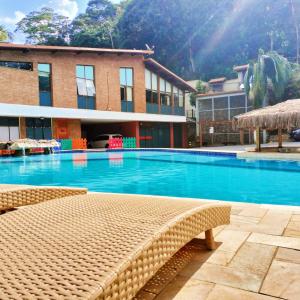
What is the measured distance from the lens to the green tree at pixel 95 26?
38.6 metres

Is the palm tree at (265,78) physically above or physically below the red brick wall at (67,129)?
above

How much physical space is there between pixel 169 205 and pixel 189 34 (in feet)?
132

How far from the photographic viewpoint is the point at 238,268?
214cm

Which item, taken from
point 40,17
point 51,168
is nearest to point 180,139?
point 51,168

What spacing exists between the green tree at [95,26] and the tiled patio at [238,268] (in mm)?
38826

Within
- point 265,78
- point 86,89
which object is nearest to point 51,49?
point 86,89

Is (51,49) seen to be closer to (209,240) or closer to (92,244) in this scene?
(209,240)

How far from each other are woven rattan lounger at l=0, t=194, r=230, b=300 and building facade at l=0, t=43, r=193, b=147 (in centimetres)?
1729

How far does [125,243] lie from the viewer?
5.01 ft

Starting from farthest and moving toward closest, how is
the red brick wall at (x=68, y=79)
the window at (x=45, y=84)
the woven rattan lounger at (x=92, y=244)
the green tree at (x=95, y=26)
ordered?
1. the green tree at (x=95, y=26)
2. the window at (x=45, y=84)
3. the red brick wall at (x=68, y=79)
4. the woven rattan lounger at (x=92, y=244)

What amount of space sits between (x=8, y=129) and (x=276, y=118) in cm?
1429

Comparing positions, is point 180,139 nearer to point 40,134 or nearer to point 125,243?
point 40,134

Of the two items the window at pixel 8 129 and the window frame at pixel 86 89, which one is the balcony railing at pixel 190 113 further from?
the window at pixel 8 129

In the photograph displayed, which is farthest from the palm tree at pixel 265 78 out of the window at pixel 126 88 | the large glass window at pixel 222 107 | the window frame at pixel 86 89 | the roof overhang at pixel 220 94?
the window frame at pixel 86 89
